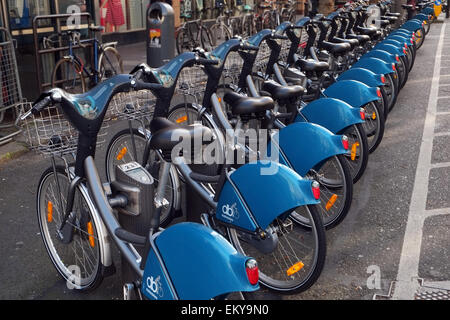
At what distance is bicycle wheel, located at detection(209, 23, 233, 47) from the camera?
14383 mm

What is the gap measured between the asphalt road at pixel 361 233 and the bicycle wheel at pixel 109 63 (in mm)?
3040

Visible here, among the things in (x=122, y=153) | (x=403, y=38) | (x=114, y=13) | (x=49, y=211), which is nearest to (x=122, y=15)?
(x=114, y=13)

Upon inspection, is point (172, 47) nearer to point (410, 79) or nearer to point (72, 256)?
point (410, 79)

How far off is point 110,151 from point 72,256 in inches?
41.4

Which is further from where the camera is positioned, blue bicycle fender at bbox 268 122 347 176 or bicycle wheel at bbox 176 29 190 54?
bicycle wheel at bbox 176 29 190 54

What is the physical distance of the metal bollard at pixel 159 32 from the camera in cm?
828

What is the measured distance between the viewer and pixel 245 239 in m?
3.16

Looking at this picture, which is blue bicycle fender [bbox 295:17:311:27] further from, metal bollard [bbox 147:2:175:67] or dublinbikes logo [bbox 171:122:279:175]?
metal bollard [bbox 147:2:175:67]

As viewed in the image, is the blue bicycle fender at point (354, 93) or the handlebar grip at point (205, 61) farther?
the blue bicycle fender at point (354, 93)

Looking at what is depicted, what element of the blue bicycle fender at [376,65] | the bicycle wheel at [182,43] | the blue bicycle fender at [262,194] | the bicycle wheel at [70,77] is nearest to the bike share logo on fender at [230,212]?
the blue bicycle fender at [262,194]

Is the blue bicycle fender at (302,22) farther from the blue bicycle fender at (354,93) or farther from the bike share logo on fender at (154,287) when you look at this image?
the bike share logo on fender at (154,287)

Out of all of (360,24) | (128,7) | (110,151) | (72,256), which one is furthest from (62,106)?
(128,7)

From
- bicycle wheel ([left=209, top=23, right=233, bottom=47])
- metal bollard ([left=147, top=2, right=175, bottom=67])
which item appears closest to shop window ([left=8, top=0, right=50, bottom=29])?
metal bollard ([left=147, top=2, right=175, bottom=67])

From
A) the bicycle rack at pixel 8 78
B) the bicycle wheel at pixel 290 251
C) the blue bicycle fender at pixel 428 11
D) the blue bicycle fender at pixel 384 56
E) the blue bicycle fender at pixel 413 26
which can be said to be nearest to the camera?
the bicycle wheel at pixel 290 251
